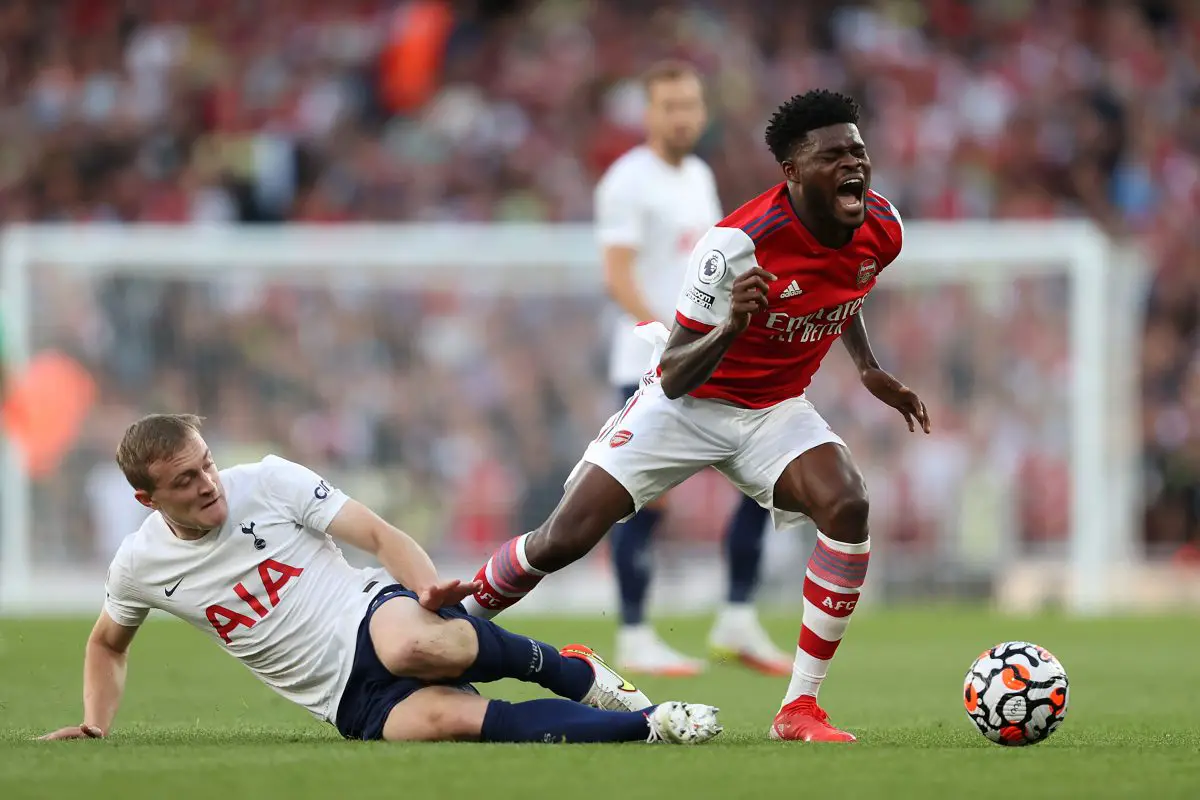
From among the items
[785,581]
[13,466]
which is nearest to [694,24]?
[785,581]

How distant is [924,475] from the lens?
1451 cm

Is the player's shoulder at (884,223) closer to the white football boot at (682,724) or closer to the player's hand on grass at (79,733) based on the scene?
the white football boot at (682,724)

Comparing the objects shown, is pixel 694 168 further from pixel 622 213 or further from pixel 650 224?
pixel 622 213

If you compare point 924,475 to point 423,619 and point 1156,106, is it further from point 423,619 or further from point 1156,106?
point 423,619

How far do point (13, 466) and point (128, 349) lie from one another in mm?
1318

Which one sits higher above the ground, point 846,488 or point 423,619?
point 846,488

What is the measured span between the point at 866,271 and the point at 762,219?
1.51 ft

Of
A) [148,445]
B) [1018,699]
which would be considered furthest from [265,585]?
[1018,699]

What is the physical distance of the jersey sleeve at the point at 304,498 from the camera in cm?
582

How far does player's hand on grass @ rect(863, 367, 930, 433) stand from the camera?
6.55m

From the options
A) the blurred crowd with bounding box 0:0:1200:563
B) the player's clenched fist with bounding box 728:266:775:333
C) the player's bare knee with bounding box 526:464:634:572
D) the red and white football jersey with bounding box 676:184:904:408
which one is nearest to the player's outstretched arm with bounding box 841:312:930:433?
the red and white football jersey with bounding box 676:184:904:408

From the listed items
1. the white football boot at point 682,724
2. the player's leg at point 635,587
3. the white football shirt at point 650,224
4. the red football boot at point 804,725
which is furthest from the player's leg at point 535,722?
the white football shirt at point 650,224

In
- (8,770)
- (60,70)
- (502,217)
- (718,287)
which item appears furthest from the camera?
(60,70)

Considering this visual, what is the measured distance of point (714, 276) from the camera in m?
6.01
